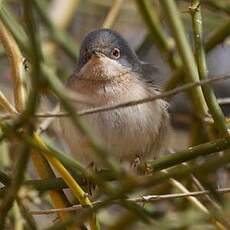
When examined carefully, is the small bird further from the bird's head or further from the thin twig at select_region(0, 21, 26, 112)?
the thin twig at select_region(0, 21, 26, 112)

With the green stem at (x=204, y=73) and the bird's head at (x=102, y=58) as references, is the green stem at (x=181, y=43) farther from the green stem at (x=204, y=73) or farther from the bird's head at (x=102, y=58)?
the bird's head at (x=102, y=58)

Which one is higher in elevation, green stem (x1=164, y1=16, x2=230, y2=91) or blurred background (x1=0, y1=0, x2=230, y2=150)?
blurred background (x1=0, y1=0, x2=230, y2=150)

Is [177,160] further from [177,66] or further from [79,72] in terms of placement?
[79,72]

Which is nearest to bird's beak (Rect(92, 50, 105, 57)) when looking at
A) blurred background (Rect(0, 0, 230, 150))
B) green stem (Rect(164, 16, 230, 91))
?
blurred background (Rect(0, 0, 230, 150))

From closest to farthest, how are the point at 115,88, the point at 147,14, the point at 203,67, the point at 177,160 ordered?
the point at 177,160 → the point at 203,67 → the point at 147,14 → the point at 115,88

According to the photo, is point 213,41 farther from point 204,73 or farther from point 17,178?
point 17,178

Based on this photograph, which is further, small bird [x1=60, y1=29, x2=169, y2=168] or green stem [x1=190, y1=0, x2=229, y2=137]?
small bird [x1=60, y1=29, x2=169, y2=168]

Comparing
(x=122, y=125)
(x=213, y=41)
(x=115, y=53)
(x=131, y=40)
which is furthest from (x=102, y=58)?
(x=131, y=40)

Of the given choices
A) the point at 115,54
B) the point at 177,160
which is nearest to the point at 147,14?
the point at 177,160

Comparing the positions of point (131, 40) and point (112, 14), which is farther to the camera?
point (131, 40)
